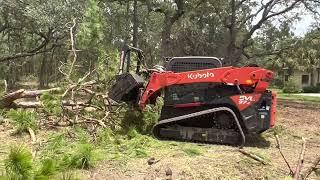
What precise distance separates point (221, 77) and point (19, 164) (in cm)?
559

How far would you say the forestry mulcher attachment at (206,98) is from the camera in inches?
329

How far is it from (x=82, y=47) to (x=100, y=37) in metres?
0.60

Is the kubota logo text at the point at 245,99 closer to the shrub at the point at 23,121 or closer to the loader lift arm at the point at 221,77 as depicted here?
the loader lift arm at the point at 221,77

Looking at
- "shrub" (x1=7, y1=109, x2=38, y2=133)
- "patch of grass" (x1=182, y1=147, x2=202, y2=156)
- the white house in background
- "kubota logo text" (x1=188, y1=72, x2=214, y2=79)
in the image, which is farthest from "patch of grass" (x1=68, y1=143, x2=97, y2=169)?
the white house in background

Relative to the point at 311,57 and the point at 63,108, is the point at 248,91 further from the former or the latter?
the point at 311,57

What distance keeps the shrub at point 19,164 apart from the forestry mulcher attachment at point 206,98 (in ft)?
17.7

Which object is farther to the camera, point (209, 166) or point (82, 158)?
point (209, 166)

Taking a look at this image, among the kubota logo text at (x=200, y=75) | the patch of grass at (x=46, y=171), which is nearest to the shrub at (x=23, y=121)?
the kubota logo text at (x=200, y=75)

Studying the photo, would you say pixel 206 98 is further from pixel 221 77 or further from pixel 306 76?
pixel 306 76

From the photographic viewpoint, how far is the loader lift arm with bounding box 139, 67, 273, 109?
8.36m

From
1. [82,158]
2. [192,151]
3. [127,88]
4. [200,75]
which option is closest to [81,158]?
[82,158]

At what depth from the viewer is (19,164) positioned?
3.19m

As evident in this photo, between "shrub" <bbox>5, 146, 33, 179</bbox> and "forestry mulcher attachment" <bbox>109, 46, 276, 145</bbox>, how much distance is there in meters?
5.39

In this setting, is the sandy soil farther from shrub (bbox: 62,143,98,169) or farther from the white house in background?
the white house in background
